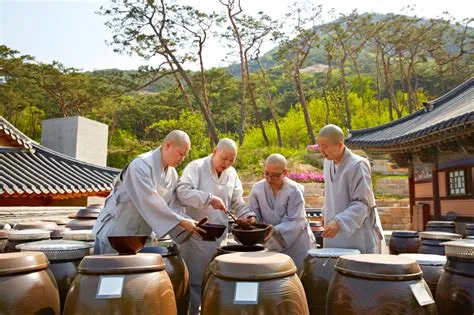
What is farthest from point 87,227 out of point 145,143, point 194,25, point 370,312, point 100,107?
point 100,107

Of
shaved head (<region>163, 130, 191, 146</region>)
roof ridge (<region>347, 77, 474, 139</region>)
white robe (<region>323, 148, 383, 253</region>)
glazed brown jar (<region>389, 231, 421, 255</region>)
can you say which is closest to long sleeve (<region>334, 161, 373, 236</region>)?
white robe (<region>323, 148, 383, 253</region>)

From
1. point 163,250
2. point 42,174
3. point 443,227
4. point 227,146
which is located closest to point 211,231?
point 163,250

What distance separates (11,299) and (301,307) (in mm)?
1447

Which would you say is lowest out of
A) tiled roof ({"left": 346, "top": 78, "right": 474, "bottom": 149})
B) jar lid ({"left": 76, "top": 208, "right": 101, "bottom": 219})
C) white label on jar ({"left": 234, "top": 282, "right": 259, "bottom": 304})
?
white label on jar ({"left": 234, "top": 282, "right": 259, "bottom": 304})

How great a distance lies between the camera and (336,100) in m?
34.3

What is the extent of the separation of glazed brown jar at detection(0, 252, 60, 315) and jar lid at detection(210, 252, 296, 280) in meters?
0.91

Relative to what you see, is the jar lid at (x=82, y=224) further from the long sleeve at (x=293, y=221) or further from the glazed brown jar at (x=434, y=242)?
the glazed brown jar at (x=434, y=242)

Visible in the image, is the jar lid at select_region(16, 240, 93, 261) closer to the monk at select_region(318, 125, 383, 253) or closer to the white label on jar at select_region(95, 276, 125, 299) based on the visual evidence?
the white label on jar at select_region(95, 276, 125, 299)

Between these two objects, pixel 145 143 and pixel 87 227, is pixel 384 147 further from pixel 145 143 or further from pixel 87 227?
pixel 145 143

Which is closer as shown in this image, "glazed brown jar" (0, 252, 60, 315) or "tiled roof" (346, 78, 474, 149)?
"glazed brown jar" (0, 252, 60, 315)

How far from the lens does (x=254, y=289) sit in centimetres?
200

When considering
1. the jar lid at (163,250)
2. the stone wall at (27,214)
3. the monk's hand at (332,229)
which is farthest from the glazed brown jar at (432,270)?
the stone wall at (27,214)

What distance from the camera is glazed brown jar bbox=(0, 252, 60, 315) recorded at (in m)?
2.07

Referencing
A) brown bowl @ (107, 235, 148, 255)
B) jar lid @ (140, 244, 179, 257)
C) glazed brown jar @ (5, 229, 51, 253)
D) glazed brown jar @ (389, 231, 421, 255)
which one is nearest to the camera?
brown bowl @ (107, 235, 148, 255)
